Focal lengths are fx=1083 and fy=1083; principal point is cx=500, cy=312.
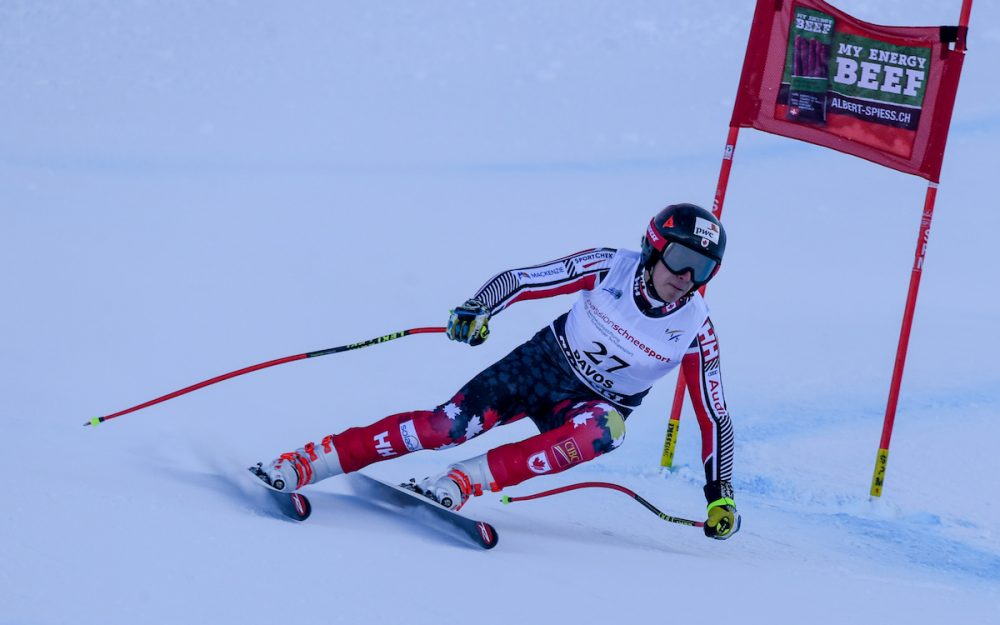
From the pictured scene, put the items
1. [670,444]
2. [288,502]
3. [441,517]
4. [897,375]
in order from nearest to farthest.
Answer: [288,502] → [441,517] → [897,375] → [670,444]

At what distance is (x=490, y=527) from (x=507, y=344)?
398cm

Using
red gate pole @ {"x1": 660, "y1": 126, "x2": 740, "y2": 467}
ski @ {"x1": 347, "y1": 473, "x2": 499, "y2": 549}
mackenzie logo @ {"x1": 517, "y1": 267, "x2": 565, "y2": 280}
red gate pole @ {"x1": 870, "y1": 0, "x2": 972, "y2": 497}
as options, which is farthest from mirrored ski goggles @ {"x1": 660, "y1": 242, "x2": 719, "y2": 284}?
red gate pole @ {"x1": 870, "y1": 0, "x2": 972, "y2": 497}

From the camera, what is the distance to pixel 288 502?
3.28m

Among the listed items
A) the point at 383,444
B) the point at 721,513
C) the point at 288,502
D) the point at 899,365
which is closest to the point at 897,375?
the point at 899,365

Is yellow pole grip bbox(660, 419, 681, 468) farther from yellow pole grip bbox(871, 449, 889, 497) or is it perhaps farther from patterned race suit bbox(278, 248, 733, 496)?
patterned race suit bbox(278, 248, 733, 496)

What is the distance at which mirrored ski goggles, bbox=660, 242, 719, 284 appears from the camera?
3.60 m

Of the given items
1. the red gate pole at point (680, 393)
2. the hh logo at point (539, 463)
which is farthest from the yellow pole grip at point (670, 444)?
the hh logo at point (539, 463)

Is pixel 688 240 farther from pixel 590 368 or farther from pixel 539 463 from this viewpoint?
pixel 539 463

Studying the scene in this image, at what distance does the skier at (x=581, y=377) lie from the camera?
3480 millimetres

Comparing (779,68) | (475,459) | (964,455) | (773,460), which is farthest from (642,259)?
(964,455)

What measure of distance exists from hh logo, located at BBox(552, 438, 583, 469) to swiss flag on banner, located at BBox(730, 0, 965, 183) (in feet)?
8.15

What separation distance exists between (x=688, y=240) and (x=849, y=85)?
2215 millimetres

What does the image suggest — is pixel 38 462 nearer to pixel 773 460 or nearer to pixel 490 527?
pixel 490 527

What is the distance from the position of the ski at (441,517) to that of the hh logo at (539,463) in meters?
0.23
